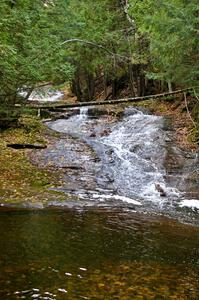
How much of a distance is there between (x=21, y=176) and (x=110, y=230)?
5.45m

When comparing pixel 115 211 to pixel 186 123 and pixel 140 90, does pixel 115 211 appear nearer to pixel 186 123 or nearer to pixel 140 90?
pixel 186 123

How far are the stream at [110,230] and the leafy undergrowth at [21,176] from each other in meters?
0.46

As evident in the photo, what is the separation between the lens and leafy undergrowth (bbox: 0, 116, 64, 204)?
11.3 metres

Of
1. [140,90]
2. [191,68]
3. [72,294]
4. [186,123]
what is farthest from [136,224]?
[140,90]

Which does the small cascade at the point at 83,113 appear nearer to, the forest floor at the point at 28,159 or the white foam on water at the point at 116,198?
the forest floor at the point at 28,159

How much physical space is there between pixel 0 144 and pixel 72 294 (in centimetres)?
1240

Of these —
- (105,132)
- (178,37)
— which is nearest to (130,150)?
(105,132)

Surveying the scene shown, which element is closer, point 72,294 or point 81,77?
point 72,294

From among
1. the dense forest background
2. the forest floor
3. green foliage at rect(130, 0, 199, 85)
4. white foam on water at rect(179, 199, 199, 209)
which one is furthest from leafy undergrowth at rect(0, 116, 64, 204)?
green foliage at rect(130, 0, 199, 85)

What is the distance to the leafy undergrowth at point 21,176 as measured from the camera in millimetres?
11266

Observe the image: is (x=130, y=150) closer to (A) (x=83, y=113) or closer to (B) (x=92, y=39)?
(A) (x=83, y=113)

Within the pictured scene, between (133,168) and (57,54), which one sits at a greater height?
(57,54)

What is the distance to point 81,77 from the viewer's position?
40688 mm

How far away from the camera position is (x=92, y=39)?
93.1ft
